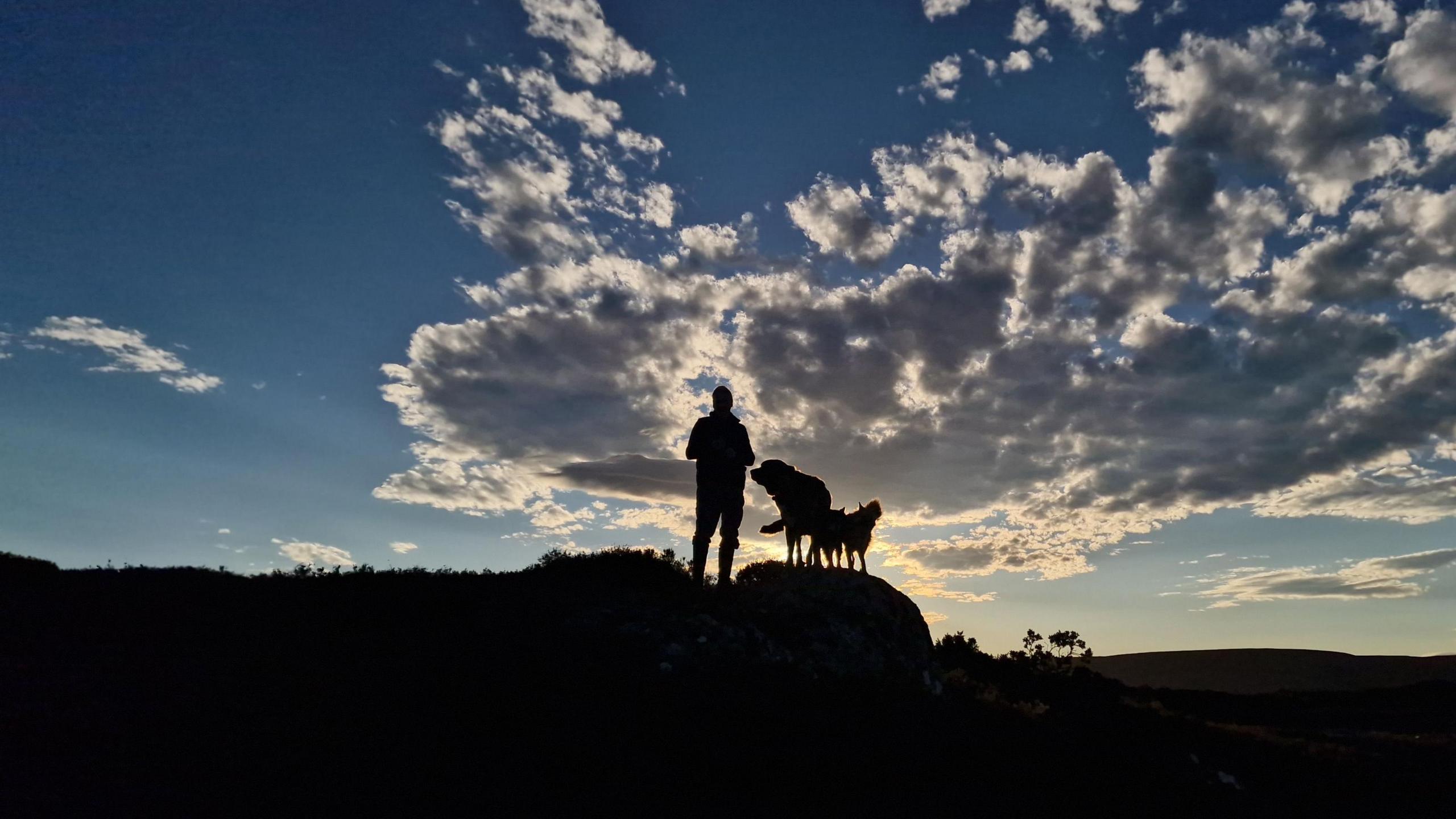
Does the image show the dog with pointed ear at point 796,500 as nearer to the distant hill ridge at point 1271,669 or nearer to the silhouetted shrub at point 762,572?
the silhouetted shrub at point 762,572

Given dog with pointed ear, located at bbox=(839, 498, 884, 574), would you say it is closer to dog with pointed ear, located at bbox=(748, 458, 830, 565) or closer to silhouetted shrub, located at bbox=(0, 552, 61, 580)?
dog with pointed ear, located at bbox=(748, 458, 830, 565)

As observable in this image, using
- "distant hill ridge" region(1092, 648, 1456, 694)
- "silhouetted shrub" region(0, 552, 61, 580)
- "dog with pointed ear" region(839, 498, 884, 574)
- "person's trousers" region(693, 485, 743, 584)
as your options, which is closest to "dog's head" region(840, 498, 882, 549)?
"dog with pointed ear" region(839, 498, 884, 574)

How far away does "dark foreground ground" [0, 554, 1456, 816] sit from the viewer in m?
6.26

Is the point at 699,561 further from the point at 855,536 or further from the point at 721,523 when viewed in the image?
the point at 855,536

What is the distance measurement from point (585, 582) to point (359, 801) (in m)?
7.71

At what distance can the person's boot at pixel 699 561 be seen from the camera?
14.2 metres

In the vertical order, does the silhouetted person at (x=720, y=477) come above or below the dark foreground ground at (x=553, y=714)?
above

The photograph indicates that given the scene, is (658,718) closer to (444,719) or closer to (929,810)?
(444,719)

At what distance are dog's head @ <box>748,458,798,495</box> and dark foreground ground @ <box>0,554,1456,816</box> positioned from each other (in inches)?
103

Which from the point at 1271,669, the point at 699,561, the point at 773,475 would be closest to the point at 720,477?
→ the point at 699,561

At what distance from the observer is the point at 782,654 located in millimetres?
11867

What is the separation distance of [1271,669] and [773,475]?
96.2m

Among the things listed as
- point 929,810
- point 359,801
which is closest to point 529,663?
point 359,801

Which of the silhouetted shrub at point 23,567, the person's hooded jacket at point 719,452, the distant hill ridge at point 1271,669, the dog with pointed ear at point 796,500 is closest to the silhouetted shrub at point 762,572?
the dog with pointed ear at point 796,500
